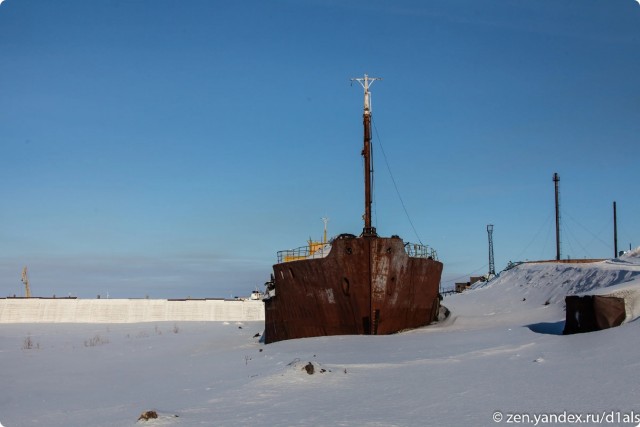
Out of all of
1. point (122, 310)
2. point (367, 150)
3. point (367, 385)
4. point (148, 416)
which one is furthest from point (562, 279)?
point (122, 310)

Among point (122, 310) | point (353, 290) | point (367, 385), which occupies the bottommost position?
point (122, 310)

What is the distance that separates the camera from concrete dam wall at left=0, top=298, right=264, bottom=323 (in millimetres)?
43875

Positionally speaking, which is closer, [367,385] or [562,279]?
[367,385]

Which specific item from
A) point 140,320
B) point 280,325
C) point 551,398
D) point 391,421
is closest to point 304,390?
point 391,421

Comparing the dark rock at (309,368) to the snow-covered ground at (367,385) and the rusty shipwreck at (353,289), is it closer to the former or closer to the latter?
the snow-covered ground at (367,385)

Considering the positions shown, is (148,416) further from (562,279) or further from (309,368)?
(562,279)

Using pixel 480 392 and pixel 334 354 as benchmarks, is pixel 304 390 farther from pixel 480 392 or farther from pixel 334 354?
pixel 334 354

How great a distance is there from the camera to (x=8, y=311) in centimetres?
4362

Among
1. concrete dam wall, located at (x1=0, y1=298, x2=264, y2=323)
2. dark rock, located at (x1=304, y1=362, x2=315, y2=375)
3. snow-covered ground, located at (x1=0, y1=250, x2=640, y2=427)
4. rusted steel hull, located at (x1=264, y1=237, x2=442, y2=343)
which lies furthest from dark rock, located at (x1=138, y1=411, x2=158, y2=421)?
concrete dam wall, located at (x1=0, y1=298, x2=264, y2=323)

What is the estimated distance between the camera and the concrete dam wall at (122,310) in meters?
43.9

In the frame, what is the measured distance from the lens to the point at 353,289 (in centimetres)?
1694

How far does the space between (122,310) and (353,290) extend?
1357 inches

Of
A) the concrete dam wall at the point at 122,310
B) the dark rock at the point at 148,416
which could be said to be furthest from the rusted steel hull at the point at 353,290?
the concrete dam wall at the point at 122,310

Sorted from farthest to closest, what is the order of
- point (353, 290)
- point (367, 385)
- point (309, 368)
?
point (353, 290), point (309, 368), point (367, 385)
